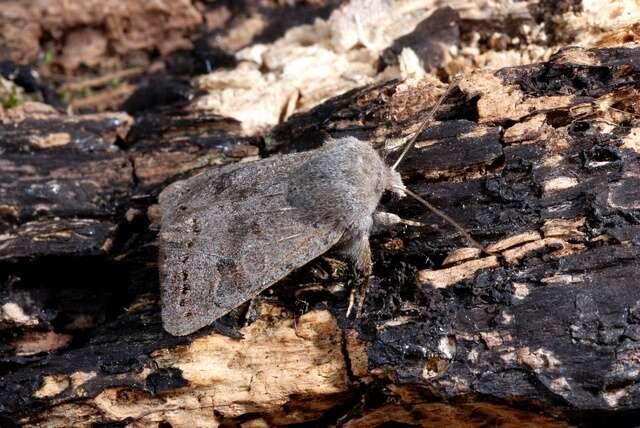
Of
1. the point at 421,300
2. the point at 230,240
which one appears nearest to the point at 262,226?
the point at 230,240

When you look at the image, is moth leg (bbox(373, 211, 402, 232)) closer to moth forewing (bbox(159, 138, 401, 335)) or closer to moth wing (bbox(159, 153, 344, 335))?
moth forewing (bbox(159, 138, 401, 335))

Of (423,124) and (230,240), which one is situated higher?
(423,124)

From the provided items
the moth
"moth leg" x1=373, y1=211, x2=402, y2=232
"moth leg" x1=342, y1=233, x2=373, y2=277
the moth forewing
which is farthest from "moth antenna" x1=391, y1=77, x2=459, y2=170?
"moth leg" x1=342, y1=233, x2=373, y2=277

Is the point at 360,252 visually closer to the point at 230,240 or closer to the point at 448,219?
the point at 448,219

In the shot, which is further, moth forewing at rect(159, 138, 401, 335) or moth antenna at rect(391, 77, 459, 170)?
moth antenna at rect(391, 77, 459, 170)

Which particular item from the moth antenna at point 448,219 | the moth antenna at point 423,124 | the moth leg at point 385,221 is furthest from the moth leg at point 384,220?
the moth antenna at point 423,124
